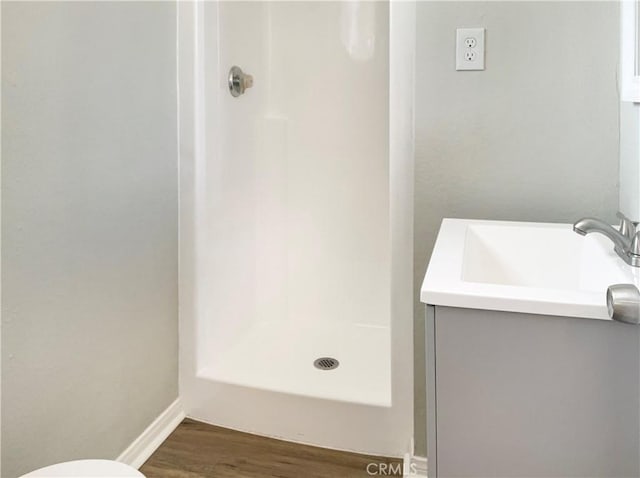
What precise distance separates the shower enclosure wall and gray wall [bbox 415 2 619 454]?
7 cm

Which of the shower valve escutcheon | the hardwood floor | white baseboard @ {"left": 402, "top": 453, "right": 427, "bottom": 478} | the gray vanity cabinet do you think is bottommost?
the hardwood floor

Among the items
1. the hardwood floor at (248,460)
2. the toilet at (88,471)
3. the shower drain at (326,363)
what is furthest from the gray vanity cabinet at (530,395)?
the shower drain at (326,363)

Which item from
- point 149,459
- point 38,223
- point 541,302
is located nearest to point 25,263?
point 38,223

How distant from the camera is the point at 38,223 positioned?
1.14 m

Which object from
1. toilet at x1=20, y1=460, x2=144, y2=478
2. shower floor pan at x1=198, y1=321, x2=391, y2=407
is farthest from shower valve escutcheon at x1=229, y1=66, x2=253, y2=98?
toilet at x1=20, y1=460, x2=144, y2=478

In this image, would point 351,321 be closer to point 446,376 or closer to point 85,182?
point 85,182

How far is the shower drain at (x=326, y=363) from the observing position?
1835 mm

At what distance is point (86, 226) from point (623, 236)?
3.95ft

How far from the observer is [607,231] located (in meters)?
0.90

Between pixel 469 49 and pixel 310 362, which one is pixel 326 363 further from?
pixel 469 49

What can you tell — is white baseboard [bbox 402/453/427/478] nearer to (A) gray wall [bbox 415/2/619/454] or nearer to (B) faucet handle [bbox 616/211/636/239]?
(A) gray wall [bbox 415/2/619/454]

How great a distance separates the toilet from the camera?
0.94m

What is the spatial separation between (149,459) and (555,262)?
1.31 meters

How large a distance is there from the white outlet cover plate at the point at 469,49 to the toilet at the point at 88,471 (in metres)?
Result: 1.25
